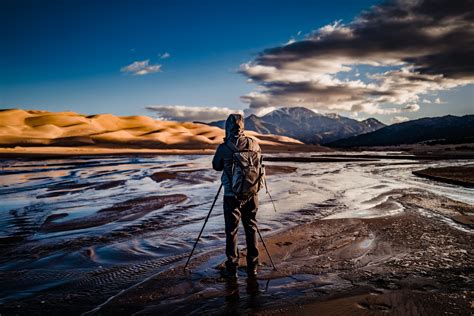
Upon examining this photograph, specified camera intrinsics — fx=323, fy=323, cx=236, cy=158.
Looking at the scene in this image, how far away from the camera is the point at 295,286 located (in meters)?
5.21

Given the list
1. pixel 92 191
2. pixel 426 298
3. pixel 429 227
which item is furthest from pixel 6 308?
pixel 92 191

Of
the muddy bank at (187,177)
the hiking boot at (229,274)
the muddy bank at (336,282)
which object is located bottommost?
the muddy bank at (336,282)

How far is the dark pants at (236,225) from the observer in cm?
576

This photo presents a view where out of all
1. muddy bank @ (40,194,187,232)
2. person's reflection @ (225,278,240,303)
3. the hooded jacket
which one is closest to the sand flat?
muddy bank @ (40,194,187,232)

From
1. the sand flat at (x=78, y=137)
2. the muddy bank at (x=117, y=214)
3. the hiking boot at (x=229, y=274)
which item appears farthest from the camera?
the sand flat at (x=78, y=137)

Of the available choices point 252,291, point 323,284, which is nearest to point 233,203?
point 252,291

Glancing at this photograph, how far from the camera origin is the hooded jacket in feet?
18.6

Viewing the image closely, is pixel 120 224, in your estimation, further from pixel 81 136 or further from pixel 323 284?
pixel 81 136

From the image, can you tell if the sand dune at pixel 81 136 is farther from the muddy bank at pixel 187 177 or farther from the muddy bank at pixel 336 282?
the muddy bank at pixel 336 282

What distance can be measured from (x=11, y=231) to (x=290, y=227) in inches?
308

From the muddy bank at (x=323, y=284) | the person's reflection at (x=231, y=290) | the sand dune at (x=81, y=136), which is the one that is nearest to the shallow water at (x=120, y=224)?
the muddy bank at (x=323, y=284)

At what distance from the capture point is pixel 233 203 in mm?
5750

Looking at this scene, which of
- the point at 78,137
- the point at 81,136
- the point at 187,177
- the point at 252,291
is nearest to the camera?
the point at 252,291

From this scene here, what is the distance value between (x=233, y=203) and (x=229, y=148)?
981 mm
